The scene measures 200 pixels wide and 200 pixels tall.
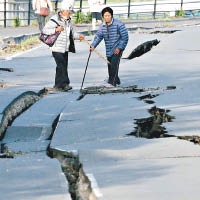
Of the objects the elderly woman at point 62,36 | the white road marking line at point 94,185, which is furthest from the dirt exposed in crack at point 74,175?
the elderly woman at point 62,36

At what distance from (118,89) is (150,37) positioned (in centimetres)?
923

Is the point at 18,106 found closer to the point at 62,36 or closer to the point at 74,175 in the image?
the point at 62,36

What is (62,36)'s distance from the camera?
13023mm

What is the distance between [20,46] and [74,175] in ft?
53.2

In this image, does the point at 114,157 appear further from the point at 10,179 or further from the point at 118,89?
the point at 118,89

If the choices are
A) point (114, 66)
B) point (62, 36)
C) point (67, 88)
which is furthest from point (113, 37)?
point (67, 88)

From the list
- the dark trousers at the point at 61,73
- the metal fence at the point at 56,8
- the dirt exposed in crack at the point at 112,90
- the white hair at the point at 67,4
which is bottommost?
the metal fence at the point at 56,8

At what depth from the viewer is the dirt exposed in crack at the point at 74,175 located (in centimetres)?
621

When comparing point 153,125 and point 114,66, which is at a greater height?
point 114,66

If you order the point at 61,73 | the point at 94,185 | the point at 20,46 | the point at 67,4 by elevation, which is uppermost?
the point at 67,4

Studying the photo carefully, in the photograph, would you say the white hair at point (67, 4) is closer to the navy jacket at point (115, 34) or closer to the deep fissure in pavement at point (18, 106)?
the navy jacket at point (115, 34)

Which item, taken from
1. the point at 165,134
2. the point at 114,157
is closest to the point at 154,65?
the point at 165,134

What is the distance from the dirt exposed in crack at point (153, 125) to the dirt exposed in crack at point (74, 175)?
1.11 meters

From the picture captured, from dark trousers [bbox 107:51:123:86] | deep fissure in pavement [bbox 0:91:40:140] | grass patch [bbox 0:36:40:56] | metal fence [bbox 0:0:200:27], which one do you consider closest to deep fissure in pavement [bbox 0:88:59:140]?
deep fissure in pavement [bbox 0:91:40:140]
